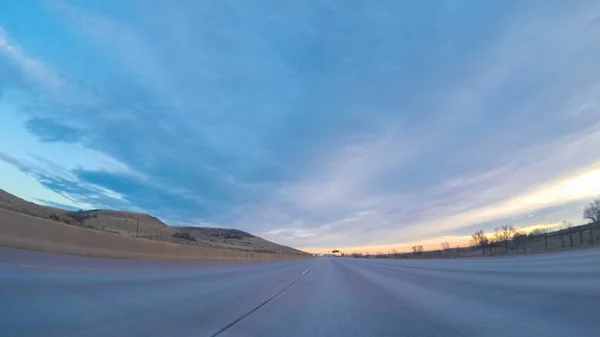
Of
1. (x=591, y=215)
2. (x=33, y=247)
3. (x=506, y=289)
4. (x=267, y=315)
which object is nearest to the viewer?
(x=267, y=315)

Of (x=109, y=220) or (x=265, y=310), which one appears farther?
(x=109, y=220)

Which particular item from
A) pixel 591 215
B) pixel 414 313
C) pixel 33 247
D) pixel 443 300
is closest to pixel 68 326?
pixel 414 313

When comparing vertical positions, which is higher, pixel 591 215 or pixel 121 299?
pixel 591 215

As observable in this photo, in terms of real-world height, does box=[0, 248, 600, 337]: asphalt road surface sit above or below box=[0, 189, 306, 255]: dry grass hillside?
below

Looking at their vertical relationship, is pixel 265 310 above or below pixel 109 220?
below

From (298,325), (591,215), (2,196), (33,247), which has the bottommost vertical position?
(298,325)

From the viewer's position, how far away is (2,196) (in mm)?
20031

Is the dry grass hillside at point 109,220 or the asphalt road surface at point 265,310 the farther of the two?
the dry grass hillside at point 109,220

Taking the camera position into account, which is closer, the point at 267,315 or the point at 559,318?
the point at 559,318

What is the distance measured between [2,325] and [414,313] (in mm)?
5991

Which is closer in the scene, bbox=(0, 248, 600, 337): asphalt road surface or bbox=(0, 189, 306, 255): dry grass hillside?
bbox=(0, 248, 600, 337): asphalt road surface

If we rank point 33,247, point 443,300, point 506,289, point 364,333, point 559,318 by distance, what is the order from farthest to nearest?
point 33,247, point 506,289, point 443,300, point 559,318, point 364,333

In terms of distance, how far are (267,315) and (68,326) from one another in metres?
3.16

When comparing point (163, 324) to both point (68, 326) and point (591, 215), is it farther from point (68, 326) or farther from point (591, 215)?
point (591, 215)
